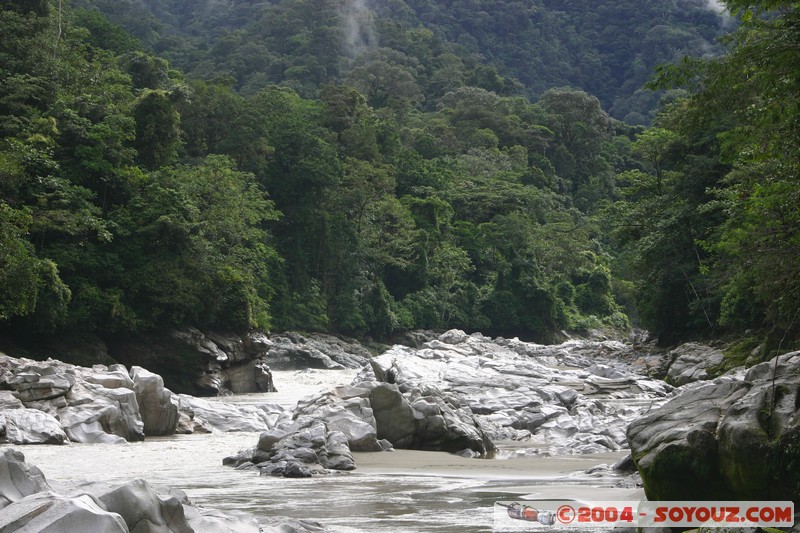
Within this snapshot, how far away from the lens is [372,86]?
88062mm

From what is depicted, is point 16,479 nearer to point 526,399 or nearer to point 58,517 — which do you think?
point 58,517

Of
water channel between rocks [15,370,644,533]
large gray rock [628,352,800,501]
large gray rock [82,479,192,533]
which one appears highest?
large gray rock [628,352,800,501]

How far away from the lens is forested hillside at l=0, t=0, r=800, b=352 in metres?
18.6

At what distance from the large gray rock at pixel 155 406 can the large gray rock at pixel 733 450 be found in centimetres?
1159

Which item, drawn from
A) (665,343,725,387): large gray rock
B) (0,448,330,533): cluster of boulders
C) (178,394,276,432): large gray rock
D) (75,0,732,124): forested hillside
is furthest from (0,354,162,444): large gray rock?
(75,0,732,124): forested hillside

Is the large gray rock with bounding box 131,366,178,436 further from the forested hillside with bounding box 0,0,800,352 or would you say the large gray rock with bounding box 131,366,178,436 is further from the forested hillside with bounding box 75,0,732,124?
the forested hillside with bounding box 75,0,732,124

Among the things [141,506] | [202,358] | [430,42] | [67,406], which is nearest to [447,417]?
[67,406]

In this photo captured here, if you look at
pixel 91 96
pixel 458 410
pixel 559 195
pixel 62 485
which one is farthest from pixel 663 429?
pixel 559 195

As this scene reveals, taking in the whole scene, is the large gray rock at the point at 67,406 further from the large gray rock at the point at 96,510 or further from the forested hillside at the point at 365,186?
the large gray rock at the point at 96,510

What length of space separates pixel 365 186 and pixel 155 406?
1556 inches

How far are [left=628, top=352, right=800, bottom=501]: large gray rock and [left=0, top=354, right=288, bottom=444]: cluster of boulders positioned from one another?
10.9m

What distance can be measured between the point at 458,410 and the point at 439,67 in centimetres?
9499

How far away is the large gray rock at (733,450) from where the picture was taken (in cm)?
747

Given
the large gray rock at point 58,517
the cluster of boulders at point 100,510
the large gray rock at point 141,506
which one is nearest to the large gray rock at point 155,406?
the cluster of boulders at point 100,510
